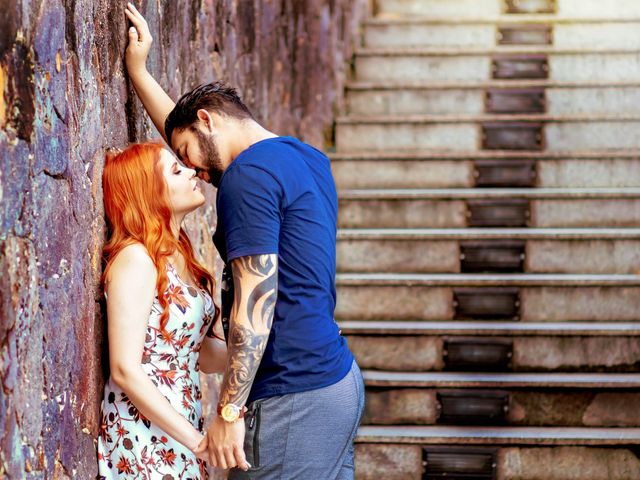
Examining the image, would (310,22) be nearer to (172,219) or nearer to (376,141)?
(376,141)

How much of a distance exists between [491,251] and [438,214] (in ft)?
1.17

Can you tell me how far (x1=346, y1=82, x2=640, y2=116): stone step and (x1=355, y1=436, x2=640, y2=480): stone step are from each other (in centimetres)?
214

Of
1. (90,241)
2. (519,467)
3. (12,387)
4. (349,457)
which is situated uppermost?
(90,241)

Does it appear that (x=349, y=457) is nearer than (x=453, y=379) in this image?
Yes

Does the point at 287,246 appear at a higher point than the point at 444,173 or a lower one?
higher

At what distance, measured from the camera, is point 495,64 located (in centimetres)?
534

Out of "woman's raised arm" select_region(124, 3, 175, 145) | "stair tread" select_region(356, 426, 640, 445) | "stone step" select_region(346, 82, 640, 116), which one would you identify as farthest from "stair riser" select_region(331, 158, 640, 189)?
"woman's raised arm" select_region(124, 3, 175, 145)

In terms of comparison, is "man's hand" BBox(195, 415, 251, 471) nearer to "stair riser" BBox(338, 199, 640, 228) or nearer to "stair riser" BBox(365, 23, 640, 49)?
"stair riser" BBox(338, 199, 640, 228)

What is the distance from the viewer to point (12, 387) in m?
1.48

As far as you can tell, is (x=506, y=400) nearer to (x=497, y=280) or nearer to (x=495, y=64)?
(x=497, y=280)

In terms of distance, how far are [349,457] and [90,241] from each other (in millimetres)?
692

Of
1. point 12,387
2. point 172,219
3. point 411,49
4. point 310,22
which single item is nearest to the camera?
point 12,387

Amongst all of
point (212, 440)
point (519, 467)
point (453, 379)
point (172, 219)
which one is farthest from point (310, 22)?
point (212, 440)

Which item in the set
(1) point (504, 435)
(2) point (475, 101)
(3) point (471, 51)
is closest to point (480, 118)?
(2) point (475, 101)
